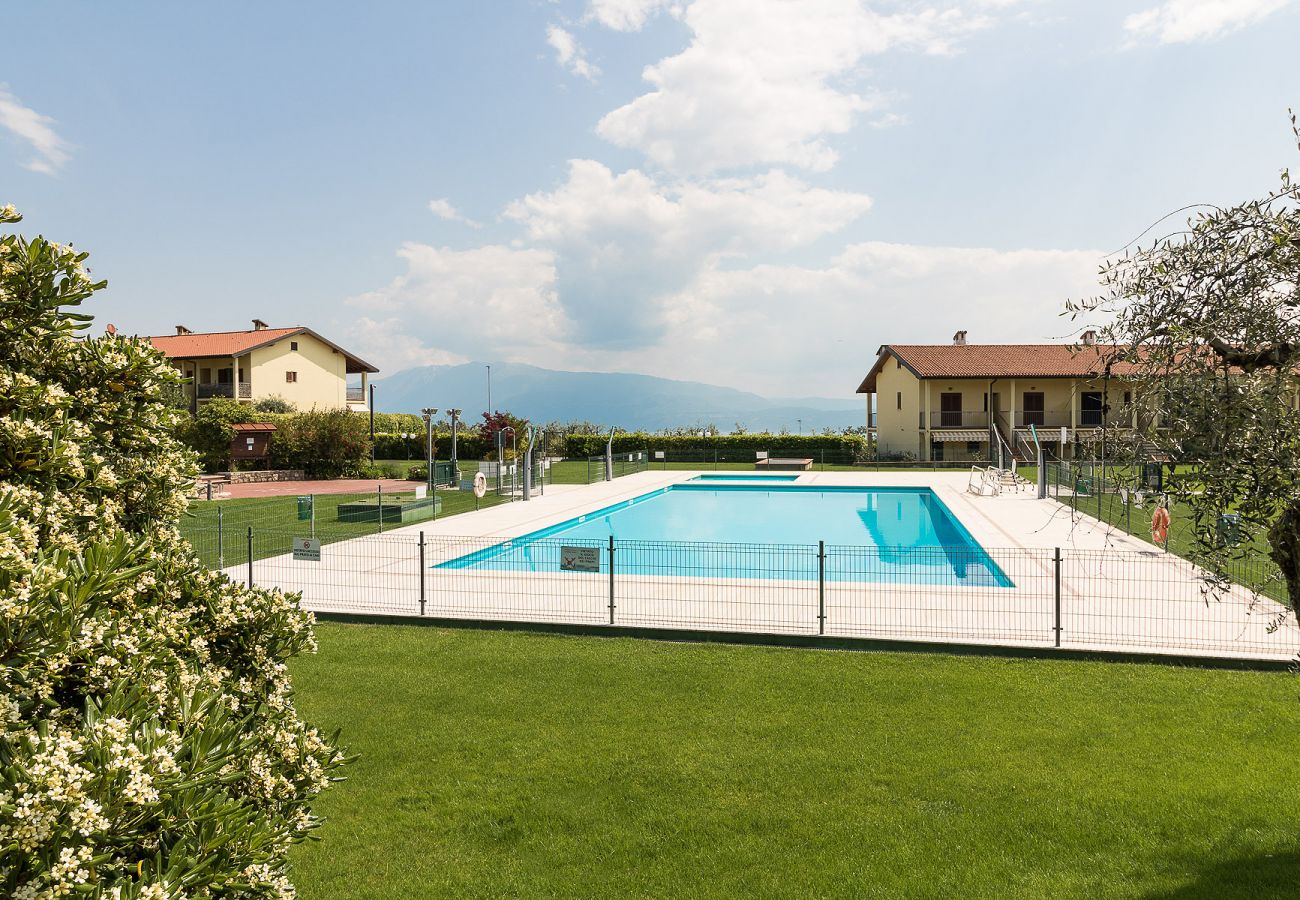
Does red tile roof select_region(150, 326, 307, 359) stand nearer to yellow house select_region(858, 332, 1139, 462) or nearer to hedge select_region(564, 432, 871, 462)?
hedge select_region(564, 432, 871, 462)

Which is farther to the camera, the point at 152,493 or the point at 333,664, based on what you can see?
the point at 333,664

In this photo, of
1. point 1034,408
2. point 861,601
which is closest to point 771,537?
point 861,601

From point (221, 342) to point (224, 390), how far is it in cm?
393

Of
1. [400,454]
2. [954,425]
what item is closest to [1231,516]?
[954,425]

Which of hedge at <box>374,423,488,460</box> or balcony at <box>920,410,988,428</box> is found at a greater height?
balcony at <box>920,410,988,428</box>

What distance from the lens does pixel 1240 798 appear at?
543cm

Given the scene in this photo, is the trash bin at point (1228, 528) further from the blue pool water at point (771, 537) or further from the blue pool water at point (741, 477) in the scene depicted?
the blue pool water at point (741, 477)

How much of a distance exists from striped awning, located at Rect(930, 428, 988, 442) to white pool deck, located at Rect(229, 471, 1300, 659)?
2420 cm

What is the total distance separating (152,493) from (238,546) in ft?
45.2

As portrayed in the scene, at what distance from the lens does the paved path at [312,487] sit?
2795cm

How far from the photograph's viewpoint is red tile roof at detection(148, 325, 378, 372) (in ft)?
141

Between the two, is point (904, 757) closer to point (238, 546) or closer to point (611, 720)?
→ point (611, 720)

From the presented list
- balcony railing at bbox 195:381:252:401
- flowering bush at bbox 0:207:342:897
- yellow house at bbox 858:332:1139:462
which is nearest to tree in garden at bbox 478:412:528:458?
balcony railing at bbox 195:381:252:401

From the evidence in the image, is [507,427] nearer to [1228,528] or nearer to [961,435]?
[961,435]
